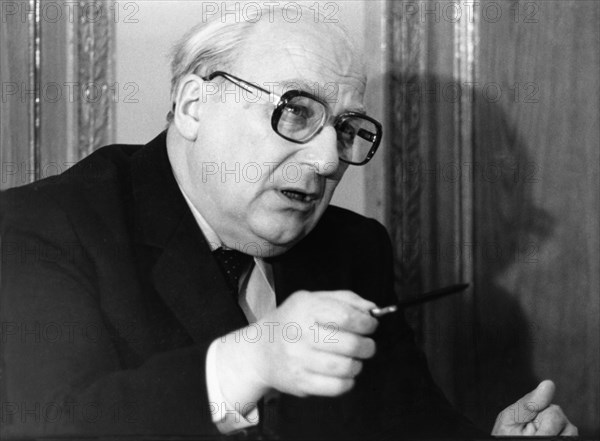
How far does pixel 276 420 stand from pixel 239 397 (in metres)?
0.11

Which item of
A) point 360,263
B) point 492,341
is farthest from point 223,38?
point 492,341

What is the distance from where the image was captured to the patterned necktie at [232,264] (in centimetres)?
131

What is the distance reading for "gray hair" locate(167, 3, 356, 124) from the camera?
4.12 feet

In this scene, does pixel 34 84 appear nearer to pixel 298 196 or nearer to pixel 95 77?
pixel 95 77

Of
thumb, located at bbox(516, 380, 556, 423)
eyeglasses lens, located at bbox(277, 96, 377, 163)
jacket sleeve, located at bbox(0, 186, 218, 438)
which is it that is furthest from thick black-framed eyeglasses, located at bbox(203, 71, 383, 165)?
thumb, located at bbox(516, 380, 556, 423)

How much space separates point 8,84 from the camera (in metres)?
1.30

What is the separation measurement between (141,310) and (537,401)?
2.05ft

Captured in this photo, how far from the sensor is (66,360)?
46.1 inches

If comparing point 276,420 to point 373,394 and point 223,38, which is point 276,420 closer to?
point 373,394

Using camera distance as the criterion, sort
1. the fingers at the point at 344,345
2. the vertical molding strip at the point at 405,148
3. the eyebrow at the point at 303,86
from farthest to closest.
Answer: the vertical molding strip at the point at 405,148 < the eyebrow at the point at 303,86 < the fingers at the point at 344,345

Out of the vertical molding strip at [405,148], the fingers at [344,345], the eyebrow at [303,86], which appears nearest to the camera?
the fingers at [344,345]

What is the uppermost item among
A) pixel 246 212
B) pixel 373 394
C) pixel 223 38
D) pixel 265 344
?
pixel 223 38

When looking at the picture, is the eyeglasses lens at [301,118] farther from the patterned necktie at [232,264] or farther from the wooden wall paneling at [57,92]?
the wooden wall paneling at [57,92]

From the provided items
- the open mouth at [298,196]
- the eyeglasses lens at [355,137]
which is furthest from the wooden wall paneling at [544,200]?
the open mouth at [298,196]
